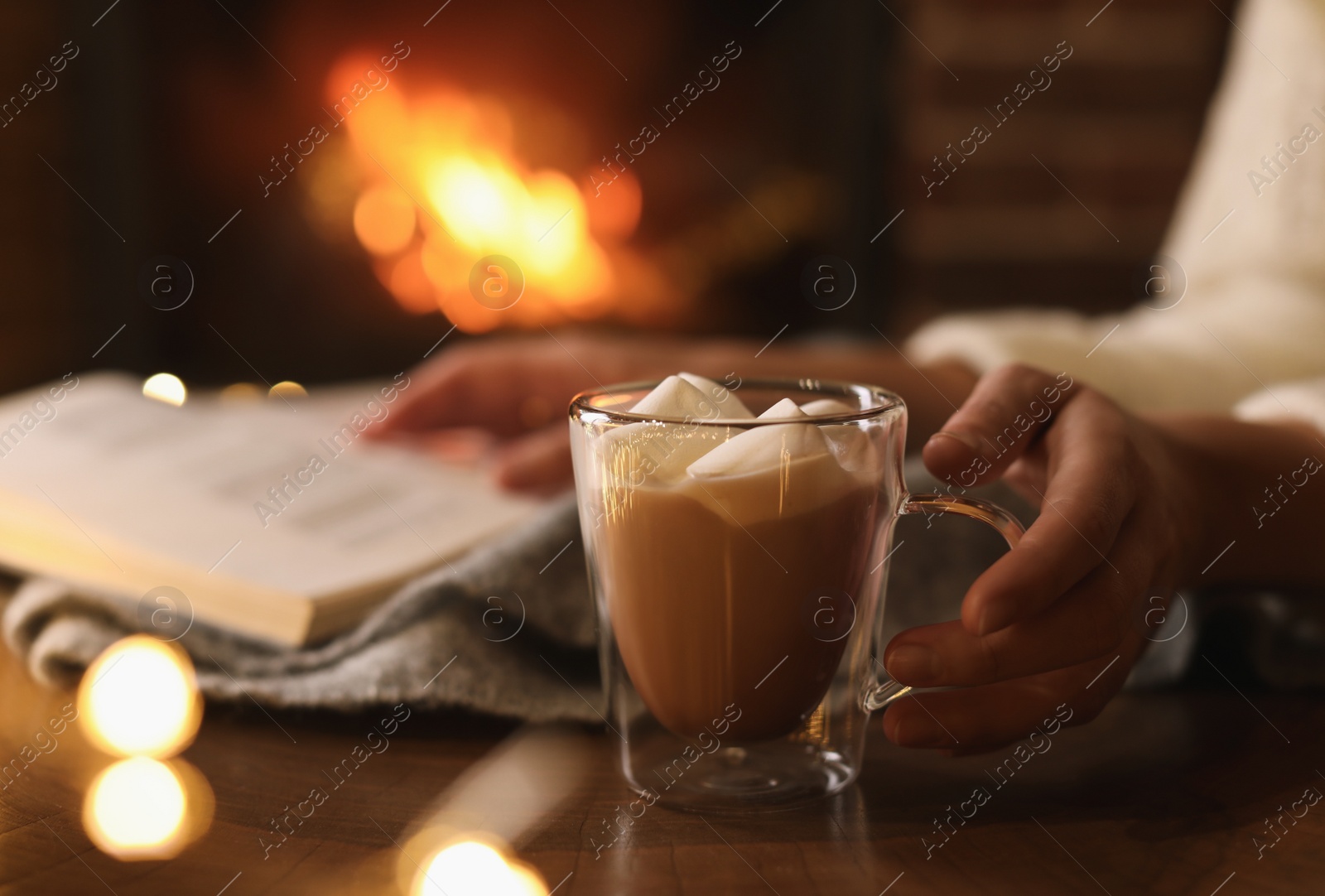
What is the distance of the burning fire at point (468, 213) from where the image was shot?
1.75 metres

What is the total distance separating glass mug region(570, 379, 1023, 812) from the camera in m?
0.36

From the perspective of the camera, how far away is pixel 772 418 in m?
0.36

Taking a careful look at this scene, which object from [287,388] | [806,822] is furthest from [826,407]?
[287,388]

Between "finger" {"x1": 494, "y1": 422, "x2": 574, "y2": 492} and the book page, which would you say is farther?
"finger" {"x1": 494, "y1": 422, "x2": 574, "y2": 492}

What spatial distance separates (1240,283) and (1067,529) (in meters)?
0.65

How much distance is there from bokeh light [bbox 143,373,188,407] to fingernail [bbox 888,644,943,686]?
0.60 meters

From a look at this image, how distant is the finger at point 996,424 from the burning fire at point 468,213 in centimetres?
139

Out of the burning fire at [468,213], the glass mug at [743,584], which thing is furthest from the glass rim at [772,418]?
the burning fire at [468,213]

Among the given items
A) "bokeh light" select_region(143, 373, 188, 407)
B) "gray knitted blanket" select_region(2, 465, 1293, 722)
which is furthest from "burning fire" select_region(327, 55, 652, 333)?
"gray knitted blanket" select_region(2, 465, 1293, 722)

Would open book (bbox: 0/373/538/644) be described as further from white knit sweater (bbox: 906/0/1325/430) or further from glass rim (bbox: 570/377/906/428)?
white knit sweater (bbox: 906/0/1325/430)

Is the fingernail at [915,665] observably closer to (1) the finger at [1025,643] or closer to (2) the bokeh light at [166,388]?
(1) the finger at [1025,643]

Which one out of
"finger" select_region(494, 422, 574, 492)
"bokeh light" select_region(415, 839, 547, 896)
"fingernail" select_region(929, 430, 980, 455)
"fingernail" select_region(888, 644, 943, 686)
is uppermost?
"finger" select_region(494, 422, 574, 492)


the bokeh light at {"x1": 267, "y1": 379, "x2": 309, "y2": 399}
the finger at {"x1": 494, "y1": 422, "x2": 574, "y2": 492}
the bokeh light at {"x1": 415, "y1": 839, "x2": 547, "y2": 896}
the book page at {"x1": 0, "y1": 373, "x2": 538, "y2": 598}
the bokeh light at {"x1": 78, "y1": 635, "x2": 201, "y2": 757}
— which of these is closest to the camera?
the bokeh light at {"x1": 415, "y1": 839, "x2": 547, "y2": 896}

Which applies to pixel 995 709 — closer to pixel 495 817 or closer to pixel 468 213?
pixel 495 817
